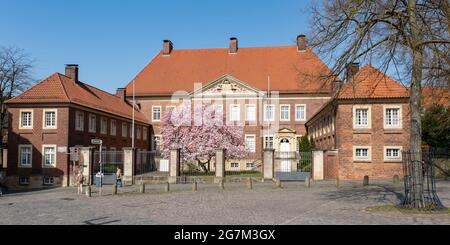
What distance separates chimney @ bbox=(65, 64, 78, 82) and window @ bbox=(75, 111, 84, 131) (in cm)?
553

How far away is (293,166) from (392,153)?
7879mm

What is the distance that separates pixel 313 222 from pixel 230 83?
121ft

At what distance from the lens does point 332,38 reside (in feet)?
50.1

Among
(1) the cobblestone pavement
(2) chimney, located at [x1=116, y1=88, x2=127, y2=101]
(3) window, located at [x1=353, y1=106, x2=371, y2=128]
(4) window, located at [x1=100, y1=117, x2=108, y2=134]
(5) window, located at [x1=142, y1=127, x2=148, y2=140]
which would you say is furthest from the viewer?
(5) window, located at [x1=142, y1=127, x2=148, y2=140]

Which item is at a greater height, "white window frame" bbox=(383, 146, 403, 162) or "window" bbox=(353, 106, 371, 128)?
"window" bbox=(353, 106, 371, 128)

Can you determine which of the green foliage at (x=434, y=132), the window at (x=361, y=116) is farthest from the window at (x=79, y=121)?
the green foliage at (x=434, y=132)

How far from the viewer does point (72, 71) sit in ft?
129

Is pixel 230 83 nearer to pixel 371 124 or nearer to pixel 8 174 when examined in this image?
pixel 371 124

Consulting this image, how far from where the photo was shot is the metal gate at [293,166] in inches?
1241

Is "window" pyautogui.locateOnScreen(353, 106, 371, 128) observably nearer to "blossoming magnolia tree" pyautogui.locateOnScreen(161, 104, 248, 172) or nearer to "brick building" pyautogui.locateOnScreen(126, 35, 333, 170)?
"blossoming magnolia tree" pyautogui.locateOnScreen(161, 104, 248, 172)

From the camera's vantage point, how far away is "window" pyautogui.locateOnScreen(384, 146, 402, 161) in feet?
103

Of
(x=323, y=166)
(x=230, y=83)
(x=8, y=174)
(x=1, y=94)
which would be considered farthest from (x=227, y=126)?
(x=1, y=94)

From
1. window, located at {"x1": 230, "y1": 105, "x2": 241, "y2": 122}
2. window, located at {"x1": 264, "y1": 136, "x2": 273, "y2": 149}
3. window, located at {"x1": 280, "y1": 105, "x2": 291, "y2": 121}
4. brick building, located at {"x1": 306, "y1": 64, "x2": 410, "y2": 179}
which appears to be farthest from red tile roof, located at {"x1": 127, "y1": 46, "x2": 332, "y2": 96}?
brick building, located at {"x1": 306, "y1": 64, "x2": 410, "y2": 179}

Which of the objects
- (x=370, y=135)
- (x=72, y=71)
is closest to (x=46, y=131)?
(x=72, y=71)
